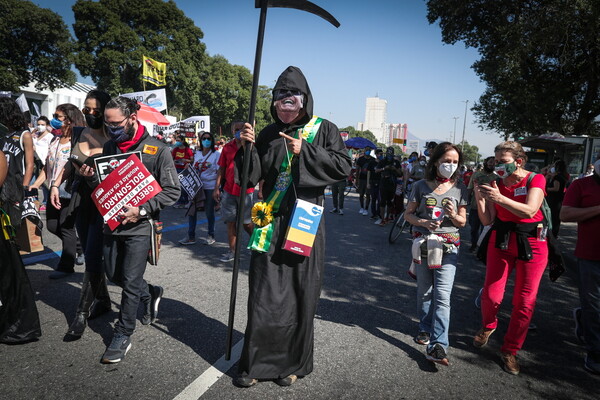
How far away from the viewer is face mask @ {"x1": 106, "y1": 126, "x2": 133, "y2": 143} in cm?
304

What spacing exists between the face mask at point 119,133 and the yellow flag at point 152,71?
15.7 meters

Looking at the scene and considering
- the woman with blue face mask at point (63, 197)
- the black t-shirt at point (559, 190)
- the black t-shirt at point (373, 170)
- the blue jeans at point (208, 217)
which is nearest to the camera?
the woman with blue face mask at point (63, 197)

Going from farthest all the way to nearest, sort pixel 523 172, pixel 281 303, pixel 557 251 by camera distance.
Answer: pixel 557 251 → pixel 523 172 → pixel 281 303

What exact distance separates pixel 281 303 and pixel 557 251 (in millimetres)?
2698

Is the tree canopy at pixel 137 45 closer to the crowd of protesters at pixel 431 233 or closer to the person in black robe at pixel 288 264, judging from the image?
the crowd of protesters at pixel 431 233

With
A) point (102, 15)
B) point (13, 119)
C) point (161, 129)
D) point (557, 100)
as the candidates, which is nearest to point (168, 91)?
point (102, 15)

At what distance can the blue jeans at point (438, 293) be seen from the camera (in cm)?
316

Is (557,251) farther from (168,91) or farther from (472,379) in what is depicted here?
(168,91)

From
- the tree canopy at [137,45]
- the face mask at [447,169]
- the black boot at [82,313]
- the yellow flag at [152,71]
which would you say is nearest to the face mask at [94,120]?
the black boot at [82,313]

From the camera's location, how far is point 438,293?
3.23 m

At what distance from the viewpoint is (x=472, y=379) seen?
300cm

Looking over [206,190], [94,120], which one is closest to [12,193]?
[94,120]

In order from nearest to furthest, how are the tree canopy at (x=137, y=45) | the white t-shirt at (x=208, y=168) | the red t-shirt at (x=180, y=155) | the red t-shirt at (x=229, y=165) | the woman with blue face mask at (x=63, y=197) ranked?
1. the woman with blue face mask at (x=63, y=197)
2. the red t-shirt at (x=229, y=165)
3. the white t-shirt at (x=208, y=168)
4. the red t-shirt at (x=180, y=155)
5. the tree canopy at (x=137, y=45)

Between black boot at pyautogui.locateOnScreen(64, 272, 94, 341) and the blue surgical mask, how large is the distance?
48.2 inches
